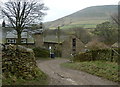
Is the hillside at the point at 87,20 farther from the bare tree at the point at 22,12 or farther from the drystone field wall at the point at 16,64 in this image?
the drystone field wall at the point at 16,64

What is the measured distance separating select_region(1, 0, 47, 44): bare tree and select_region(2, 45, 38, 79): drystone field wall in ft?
58.6

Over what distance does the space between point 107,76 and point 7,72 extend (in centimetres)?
638

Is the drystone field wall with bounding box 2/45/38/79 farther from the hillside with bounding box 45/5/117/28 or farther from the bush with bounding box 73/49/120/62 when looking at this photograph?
the hillside with bounding box 45/5/117/28

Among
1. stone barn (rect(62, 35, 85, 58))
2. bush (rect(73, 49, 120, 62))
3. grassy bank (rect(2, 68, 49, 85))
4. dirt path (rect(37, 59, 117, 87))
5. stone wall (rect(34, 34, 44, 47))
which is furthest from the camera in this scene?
stone barn (rect(62, 35, 85, 58))

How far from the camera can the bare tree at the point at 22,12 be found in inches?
1041

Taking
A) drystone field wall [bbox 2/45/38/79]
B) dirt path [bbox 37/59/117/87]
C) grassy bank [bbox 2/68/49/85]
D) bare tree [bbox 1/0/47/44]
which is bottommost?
dirt path [bbox 37/59/117/87]

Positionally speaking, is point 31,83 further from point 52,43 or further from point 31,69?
point 52,43

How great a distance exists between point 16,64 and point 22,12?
63.8 ft

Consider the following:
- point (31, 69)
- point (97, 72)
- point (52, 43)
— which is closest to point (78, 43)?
point (52, 43)

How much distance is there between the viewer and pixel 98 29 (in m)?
43.6

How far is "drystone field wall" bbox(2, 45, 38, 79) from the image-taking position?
8.21m

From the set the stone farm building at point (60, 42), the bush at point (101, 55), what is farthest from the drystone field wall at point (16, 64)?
the stone farm building at point (60, 42)

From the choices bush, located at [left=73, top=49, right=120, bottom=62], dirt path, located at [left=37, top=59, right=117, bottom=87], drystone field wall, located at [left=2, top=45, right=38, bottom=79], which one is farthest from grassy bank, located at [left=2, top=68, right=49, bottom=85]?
bush, located at [left=73, top=49, right=120, bottom=62]

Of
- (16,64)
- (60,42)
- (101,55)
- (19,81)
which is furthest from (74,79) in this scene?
(60,42)
